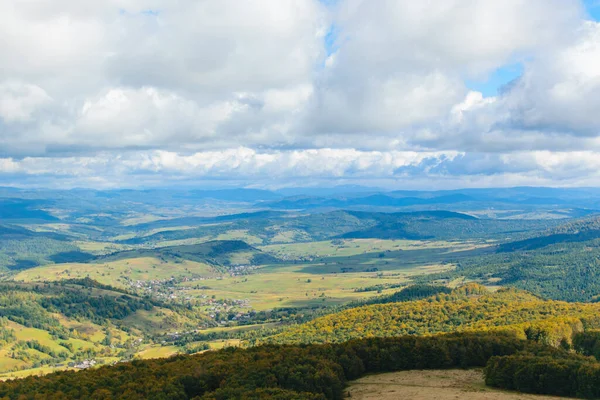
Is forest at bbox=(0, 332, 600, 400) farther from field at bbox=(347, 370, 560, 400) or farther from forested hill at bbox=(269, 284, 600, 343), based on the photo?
forested hill at bbox=(269, 284, 600, 343)

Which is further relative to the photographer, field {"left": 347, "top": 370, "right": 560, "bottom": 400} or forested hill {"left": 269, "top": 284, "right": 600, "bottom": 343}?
forested hill {"left": 269, "top": 284, "right": 600, "bottom": 343}

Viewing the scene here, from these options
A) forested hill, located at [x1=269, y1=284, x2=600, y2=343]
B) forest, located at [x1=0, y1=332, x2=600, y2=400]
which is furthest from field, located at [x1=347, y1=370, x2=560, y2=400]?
forested hill, located at [x1=269, y1=284, x2=600, y2=343]

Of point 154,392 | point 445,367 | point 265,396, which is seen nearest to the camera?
point 265,396

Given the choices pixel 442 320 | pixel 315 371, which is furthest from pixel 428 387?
pixel 442 320

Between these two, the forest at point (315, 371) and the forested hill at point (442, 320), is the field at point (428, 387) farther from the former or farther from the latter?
the forested hill at point (442, 320)

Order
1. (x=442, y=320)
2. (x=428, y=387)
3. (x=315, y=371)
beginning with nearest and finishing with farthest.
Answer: (x=315, y=371), (x=428, y=387), (x=442, y=320)

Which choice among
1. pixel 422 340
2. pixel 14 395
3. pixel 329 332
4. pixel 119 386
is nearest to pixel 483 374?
pixel 422 340

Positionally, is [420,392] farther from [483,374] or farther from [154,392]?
[154,392]

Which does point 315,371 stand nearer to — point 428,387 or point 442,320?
point 428,387
